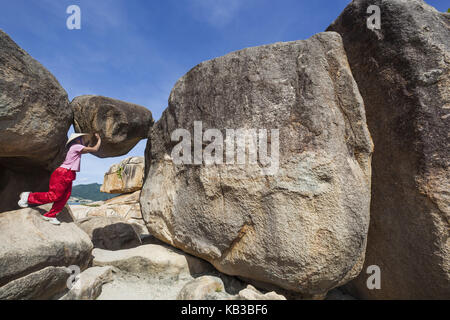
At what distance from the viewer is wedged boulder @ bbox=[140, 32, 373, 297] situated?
2.60 m

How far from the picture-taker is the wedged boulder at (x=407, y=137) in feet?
9.01

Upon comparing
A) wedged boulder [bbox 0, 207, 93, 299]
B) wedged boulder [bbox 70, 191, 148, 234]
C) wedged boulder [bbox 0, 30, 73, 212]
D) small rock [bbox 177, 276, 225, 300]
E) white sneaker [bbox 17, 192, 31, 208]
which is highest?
wedged boulder [bbox 0, 30, 73, 212]

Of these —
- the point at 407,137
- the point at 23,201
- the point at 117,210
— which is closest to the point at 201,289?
the point at 23,201

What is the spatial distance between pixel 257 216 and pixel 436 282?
215 centimetres

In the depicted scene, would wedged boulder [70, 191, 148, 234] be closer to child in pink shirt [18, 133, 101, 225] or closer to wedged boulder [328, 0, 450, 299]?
child in pink shirt [18, 133, 101, 225]

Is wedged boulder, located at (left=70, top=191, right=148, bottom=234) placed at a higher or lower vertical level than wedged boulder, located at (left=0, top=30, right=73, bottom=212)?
lower

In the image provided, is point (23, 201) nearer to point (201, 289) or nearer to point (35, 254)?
point (35, 254)

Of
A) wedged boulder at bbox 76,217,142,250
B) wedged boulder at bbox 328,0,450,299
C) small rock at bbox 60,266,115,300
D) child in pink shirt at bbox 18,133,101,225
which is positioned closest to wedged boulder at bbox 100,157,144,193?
wedged boulder at bbox 76,217,142,250

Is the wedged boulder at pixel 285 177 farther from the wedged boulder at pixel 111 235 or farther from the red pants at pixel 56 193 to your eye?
the wedged boulder at pixel 111 235

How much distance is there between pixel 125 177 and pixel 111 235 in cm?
897

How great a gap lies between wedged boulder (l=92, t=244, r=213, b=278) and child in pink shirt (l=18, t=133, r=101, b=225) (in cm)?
90

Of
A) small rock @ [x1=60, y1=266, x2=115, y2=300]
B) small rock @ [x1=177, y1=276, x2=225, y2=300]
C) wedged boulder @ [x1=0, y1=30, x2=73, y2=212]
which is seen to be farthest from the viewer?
wedged boulder @ [x1=0, y1=30, x2=73, y2=212]

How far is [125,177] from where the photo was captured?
13.0 m

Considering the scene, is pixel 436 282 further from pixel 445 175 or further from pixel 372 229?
pixel 445 175
